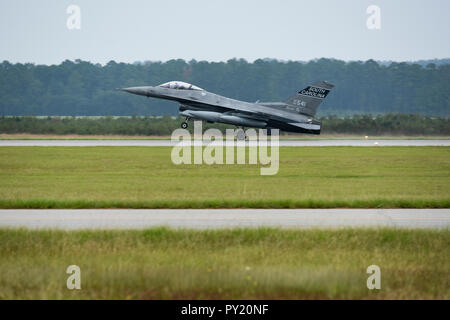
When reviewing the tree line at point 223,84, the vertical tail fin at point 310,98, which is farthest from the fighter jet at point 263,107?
the tree line at point 223,84

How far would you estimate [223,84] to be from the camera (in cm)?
11881

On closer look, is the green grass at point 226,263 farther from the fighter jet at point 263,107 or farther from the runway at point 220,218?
the fighter jet at point 263,107

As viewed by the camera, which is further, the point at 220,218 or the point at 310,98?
the point at 310,98

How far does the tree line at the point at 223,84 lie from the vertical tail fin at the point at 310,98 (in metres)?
62.0

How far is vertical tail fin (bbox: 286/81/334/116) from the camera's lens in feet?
155

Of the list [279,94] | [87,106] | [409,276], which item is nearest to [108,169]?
[409,276]

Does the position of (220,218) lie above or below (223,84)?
below

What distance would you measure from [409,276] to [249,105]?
1490 inches

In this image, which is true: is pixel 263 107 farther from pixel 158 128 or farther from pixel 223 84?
pixel 223 84

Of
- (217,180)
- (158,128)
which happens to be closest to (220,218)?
(217,180)

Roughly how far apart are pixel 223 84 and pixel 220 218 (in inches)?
4115

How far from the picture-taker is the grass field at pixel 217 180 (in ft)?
59.0

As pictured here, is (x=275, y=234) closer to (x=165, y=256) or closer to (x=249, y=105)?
(x=165, y=256)

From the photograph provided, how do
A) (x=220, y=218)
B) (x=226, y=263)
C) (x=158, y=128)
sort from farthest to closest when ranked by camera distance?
(x=158, y=128) < (x=220, y=218) < (x=226, y=263)
